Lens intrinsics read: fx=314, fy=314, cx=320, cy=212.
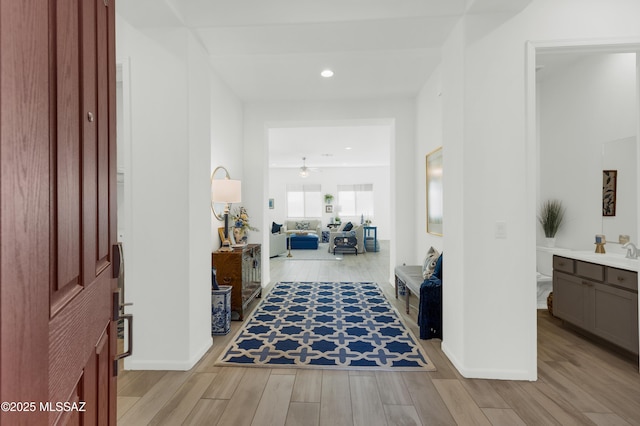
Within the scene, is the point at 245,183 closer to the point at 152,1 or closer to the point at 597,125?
the point at 152,1

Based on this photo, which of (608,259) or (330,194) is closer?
(608,259)

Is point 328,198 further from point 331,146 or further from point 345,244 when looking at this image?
point 331,146

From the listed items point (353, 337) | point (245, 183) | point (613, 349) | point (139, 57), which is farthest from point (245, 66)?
point (613, 349)

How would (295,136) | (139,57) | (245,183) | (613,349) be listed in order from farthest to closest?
(295,136), (245,183), (613,349), (139,57)

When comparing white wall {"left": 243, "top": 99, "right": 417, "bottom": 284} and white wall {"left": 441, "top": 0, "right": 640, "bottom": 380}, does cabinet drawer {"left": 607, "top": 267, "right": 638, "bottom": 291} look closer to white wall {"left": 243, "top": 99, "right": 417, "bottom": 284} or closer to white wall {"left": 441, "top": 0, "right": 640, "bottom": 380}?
white wall {"left": 441, "top": 0, "right": 640, "bottom": 380}

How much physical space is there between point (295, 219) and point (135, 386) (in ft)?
31.2

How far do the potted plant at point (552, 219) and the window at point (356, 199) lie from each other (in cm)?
783

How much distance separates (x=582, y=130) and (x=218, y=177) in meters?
4.24

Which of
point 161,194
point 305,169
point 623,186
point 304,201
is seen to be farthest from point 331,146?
point 161,194

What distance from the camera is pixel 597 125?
3.36 metres

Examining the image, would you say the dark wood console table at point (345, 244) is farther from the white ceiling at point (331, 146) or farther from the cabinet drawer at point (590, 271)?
the cabinet drawer at point (590, 271)

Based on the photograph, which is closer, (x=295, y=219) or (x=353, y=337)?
(x=353, y=337)

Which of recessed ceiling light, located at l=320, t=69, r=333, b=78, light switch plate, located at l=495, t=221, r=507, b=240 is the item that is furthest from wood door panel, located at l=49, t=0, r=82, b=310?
recessed ceiling light, located at l=320, t=69, r=333, b=78

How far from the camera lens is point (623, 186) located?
122 inches
